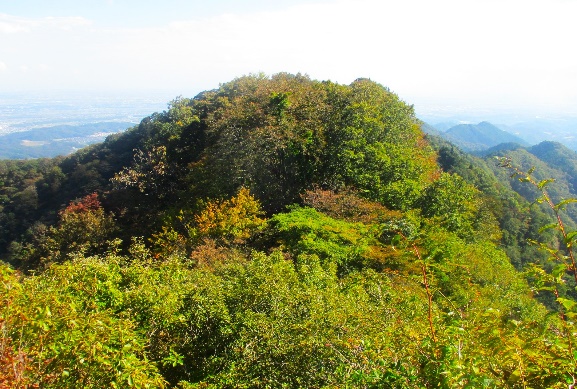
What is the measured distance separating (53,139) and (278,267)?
150374 millimetres

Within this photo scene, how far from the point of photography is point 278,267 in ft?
29.2

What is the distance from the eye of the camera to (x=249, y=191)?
19.0 m

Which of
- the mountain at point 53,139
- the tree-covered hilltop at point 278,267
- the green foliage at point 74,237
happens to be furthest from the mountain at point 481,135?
the green foliage at point 74,237

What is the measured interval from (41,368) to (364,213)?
44.6ft

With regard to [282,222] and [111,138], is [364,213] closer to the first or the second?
[282,222]

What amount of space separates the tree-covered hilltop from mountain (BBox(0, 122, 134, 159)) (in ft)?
309

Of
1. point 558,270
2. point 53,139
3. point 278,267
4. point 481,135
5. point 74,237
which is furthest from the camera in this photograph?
point 481,135

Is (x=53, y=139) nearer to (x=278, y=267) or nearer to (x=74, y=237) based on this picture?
(x=74, y=237)

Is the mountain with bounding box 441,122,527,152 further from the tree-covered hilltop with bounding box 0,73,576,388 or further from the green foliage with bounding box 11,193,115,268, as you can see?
the green foliage with bounding box 11,193,115,268

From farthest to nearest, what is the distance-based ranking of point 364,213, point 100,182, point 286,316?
point 100,182 → point 364,213 → point 286,316

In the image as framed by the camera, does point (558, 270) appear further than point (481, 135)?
No

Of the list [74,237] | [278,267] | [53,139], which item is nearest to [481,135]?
[53,139]

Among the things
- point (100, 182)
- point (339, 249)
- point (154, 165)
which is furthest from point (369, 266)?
point (100, 182)

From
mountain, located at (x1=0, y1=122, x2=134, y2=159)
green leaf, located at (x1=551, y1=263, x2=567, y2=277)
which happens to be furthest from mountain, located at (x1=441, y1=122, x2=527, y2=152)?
green leaf, located at (x1=551, y1=263, x2=567, y2=277)
